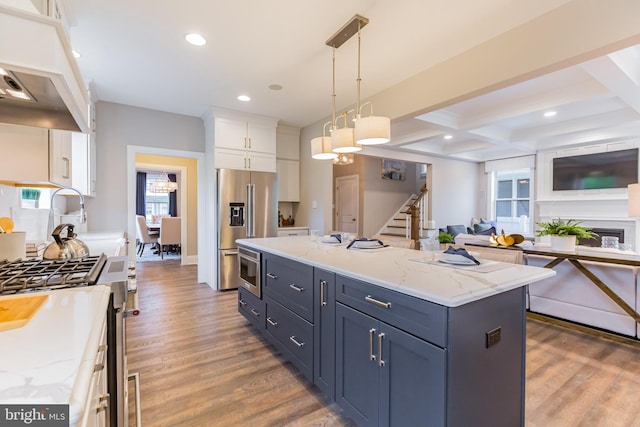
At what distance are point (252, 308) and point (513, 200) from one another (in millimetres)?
7456

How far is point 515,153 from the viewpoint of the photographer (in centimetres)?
704

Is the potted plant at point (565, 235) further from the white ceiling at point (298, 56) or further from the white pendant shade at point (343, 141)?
the white pendant shade at point (343, 141)

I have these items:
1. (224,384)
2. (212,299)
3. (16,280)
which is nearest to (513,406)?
(224,384)

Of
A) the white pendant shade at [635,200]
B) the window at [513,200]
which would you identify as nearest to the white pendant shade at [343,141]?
the white pendant shade at [635,200]

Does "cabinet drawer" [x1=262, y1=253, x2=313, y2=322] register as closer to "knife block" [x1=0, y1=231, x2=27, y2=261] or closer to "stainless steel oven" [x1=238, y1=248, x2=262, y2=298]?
"stainless steel oven" [x1=238, y1=248, x2=262, y2=298]

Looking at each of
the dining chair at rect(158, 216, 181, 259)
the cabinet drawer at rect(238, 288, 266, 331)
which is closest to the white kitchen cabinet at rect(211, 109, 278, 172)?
the cabinet drawer at rect(238, 288, 266, 331)

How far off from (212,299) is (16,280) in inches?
118

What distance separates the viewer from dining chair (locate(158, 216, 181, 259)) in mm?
6910

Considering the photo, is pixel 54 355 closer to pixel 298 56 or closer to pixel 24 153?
pixel 24 153

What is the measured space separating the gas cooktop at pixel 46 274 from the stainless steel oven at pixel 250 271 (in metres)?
1.29

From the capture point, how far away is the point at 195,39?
8.25ft

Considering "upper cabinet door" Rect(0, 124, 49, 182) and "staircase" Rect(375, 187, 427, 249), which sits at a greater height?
"upper cabinet door" Rect(0, 124, 49, 182)

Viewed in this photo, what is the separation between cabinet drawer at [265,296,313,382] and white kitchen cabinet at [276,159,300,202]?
9.62 ft

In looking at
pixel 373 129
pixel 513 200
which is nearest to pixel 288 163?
pixel 373 129
